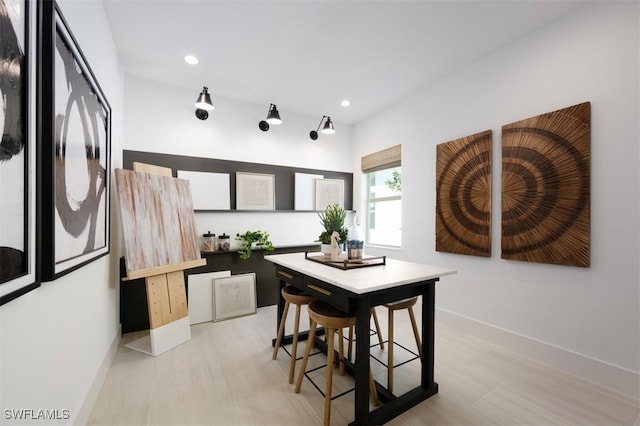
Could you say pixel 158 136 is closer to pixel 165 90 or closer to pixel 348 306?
pixel 165 90

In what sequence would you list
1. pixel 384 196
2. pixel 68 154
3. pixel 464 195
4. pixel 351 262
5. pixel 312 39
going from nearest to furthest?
pixel 68 154 < pixel 351 262 < pixel 312 39 < pixel 464 195 < pixel 384 196

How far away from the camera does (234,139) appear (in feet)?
12.1

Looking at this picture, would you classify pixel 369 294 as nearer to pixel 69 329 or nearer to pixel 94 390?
pixel 69 329

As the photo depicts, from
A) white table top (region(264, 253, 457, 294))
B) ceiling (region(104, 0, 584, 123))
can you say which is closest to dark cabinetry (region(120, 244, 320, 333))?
white table top (region(264, 253, 457, 294))

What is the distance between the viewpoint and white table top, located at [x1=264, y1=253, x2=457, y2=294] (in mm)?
1494

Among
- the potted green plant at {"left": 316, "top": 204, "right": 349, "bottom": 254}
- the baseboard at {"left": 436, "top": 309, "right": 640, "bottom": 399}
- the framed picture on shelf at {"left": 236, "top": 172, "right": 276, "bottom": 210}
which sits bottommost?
the baseboard at {"left": 436, "top": 309, "right": 640, "bottom": 399}

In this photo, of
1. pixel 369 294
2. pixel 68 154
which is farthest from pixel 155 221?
pixel 369 294

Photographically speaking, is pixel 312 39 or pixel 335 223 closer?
pixel 335 223

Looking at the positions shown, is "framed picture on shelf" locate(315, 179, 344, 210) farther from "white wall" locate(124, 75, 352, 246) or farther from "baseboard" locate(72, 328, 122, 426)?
"baseboard" locate(72, 328, 122, 426)

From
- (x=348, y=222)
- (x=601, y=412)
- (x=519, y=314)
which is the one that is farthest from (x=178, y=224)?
(x=601, y=412)

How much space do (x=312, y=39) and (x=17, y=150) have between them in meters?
2.30

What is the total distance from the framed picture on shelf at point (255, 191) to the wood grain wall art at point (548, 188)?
2816 millimetres

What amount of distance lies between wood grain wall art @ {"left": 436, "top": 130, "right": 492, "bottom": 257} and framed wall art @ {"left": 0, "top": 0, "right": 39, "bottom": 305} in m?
3.25

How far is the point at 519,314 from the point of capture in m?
2.48
